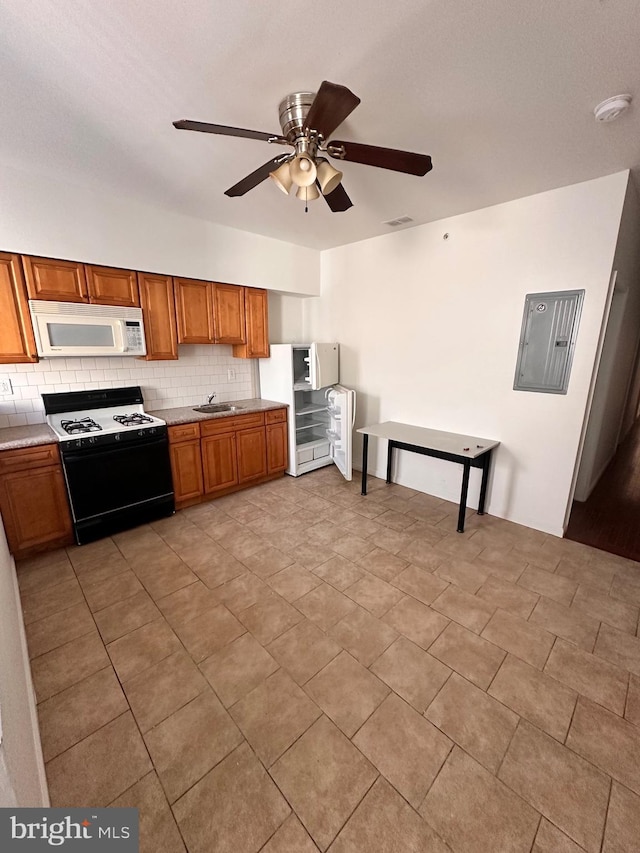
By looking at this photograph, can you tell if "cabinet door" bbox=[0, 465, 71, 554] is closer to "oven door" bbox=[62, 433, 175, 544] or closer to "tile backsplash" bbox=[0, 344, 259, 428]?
"oven door" bbox=[62, 433, 175, 544]

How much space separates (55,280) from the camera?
8.68 feet

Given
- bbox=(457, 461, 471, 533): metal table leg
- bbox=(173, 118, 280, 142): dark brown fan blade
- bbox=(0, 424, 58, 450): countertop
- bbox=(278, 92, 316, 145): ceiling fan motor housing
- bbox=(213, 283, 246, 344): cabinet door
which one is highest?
bbox=(278, 92, 316, 145): ceiling fan motor housing

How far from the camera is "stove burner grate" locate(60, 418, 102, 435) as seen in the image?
2759 mm

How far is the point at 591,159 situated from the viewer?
2.16 meters

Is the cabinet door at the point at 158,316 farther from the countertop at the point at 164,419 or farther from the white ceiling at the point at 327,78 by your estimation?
the white ceiling at the point at 327,78

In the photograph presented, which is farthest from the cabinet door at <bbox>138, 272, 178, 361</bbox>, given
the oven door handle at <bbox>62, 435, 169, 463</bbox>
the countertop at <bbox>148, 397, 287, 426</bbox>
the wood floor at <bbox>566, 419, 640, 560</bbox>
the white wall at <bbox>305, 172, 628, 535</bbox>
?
the wood floor at <bbox>566, 419, 640, 560</bbox>

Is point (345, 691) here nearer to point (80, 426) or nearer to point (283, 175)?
point (283, 175)

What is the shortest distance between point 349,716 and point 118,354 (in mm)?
3020

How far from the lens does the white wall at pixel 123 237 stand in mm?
2438

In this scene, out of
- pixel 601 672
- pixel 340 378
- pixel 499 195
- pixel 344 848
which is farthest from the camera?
pixel 340 378

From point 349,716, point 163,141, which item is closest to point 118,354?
point 163,141

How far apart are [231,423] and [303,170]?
2442mm

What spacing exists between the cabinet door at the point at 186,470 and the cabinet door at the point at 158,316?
87 cm

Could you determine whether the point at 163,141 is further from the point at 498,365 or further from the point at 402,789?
the point at 402,789
